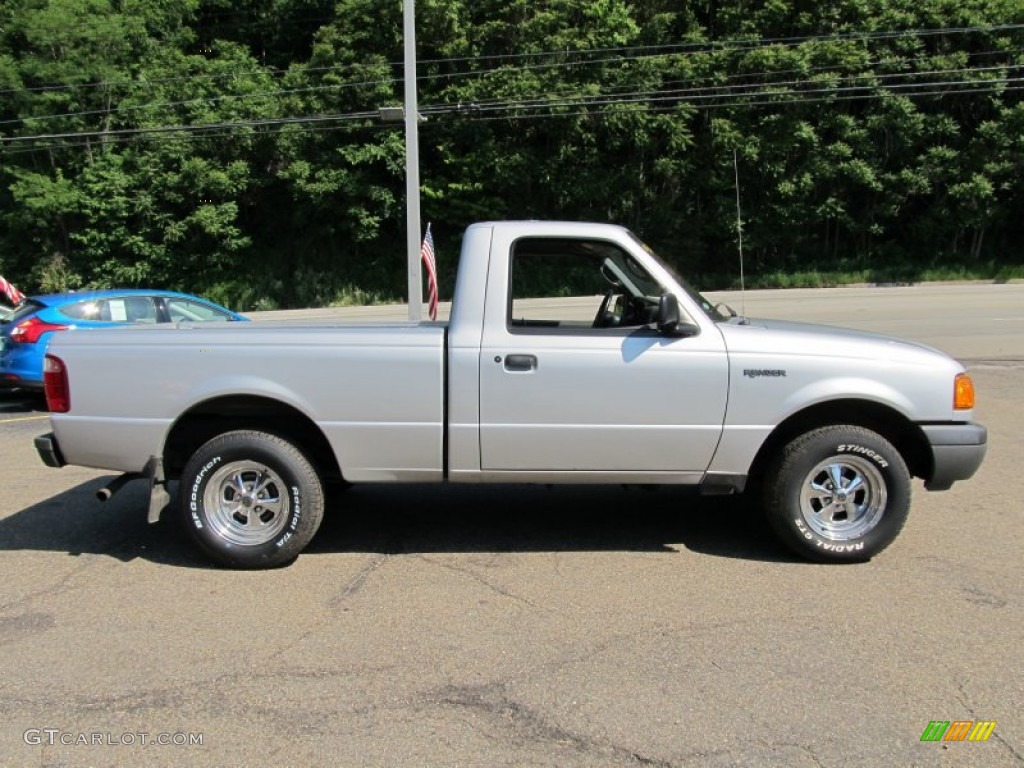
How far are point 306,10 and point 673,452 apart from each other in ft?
143

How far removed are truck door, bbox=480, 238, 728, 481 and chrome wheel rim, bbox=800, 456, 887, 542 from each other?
0.65 m

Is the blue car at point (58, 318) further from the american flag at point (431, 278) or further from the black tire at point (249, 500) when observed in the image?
the black tire at point (249, 500)

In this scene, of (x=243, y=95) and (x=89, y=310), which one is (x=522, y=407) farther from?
(x=243, y=95)

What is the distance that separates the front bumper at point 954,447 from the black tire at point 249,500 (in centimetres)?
363

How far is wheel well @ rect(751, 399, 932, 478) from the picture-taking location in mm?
4770

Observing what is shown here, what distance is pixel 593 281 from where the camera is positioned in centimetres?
524

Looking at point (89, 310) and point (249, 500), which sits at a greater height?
point (89, 310)

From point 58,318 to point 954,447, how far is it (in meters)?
10.2

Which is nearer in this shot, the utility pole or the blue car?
the blue car

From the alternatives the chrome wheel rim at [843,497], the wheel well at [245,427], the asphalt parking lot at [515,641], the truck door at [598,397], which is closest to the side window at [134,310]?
the asphalt parking lot at [515,641]

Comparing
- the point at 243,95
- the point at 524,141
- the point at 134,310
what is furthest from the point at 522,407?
the point at 243,95

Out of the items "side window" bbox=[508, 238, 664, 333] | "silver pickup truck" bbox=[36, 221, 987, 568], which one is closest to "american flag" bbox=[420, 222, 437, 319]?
"side window" bbox=[508, 238, 664, 333]

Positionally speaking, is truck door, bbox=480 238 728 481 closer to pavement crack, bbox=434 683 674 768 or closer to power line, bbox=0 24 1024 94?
pavement crack, bbox=434 683 674 768

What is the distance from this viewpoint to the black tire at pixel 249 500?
Answer: 15.5 ft
